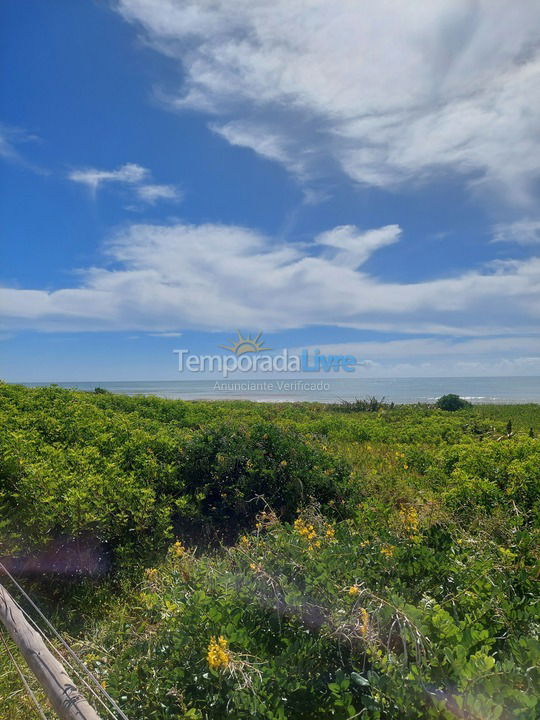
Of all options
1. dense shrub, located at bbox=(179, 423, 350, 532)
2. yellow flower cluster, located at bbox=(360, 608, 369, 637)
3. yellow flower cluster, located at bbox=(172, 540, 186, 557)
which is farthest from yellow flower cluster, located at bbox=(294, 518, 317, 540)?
dense shrub, located at bbox=(179, 423, 350, 532)

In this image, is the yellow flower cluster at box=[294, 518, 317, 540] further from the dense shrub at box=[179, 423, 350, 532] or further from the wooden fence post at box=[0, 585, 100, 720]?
the dense shrub at box=[179, 423, 350, 532]

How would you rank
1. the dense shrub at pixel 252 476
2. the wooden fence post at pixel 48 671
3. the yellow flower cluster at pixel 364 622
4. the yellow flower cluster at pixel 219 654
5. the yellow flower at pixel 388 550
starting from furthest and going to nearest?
the dense shrub at pixel 252 476, the yellow flower at pixel 388 550, the yellow flower cluster at pixel 364 622, the yellow flower cluster at pixel 219 654, the wooden fence post at pixel 48 671

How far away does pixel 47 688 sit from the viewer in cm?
203

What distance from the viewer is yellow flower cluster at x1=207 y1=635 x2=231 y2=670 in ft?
6.35

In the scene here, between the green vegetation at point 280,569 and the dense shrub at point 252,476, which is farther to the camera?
the dense shrub at point 252,476

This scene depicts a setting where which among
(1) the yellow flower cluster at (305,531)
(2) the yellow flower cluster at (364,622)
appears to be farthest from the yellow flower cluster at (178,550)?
(2) the yellow flower cluster at (364,622)

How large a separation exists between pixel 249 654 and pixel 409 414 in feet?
38.1

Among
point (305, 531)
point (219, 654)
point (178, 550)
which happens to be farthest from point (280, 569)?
point (178, 550)

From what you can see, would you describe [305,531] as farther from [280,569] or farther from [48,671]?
[48,671]

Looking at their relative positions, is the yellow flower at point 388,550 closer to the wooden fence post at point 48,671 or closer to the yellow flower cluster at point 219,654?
the yellow flower cluster at point 219,654

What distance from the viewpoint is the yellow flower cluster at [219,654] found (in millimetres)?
1937

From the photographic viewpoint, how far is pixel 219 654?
196cm

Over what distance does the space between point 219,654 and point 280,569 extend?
2.59ft

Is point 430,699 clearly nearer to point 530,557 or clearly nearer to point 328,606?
point 328,606
